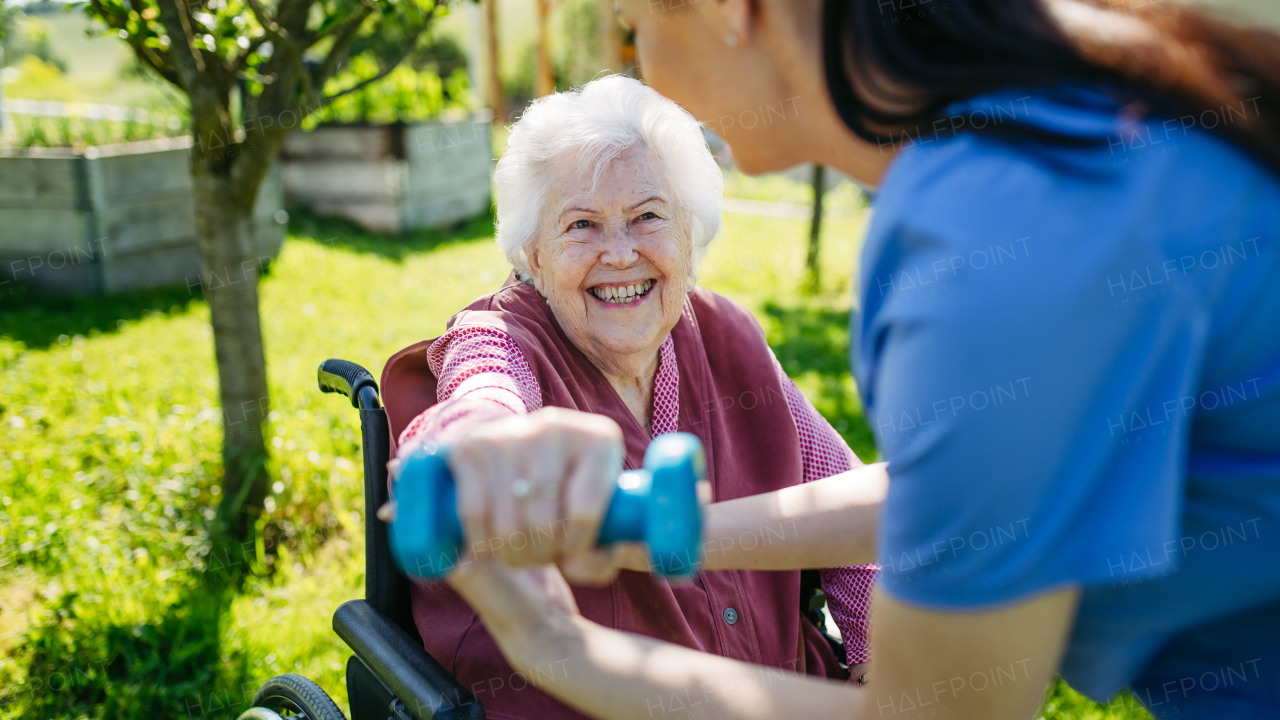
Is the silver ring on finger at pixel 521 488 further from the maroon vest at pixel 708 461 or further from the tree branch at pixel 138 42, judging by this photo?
the tree branch at pixel 138 42

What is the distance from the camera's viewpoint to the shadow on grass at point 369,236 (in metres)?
7.43

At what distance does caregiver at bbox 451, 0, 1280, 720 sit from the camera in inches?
28.6

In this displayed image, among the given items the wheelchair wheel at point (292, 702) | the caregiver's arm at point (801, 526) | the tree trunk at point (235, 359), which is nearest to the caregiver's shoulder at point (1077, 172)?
the caregiver's arm at point (801, 526)

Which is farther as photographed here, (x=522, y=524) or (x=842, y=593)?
(x=842, y=593)

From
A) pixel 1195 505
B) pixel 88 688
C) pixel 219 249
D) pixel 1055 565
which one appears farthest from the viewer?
pixel 219 249

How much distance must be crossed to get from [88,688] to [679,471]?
2467 millimetres

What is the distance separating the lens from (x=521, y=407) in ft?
4.72

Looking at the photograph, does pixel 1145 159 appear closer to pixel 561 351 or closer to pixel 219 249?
pixel 561 351

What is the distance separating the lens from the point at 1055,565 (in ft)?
2.48

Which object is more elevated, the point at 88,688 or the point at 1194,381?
the point at 1194,381

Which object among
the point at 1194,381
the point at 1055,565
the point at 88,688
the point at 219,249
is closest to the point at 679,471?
the point at 1055,565

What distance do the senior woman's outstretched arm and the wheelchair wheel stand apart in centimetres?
88

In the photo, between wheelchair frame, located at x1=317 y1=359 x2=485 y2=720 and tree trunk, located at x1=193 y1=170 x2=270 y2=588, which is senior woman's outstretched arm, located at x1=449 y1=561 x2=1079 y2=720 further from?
tree trunk, located at x1=193 y1=170 x2=270 y2=588

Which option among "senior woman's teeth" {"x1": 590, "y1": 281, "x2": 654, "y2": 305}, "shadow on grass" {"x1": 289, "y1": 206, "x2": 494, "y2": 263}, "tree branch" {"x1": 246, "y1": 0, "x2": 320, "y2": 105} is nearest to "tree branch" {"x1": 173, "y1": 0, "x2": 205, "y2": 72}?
"tree branch" {"x1": 246, "y1": 0, "x2": 320, "y2": 105}
